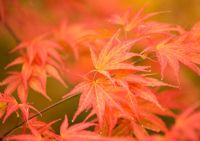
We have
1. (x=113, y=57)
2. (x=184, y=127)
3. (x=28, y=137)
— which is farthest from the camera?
(x=113, y=57)

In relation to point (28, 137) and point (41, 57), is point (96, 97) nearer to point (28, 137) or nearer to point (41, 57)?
point (28, 137)

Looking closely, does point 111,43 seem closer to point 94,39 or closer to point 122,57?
point 122,57

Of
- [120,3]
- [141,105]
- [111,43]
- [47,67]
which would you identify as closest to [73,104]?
[120,3]

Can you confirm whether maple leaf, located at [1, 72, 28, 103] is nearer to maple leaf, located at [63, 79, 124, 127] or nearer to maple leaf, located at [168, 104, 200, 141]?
maple leaf, located at [63, 79, 124, 127]

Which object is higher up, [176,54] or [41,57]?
[41,57]

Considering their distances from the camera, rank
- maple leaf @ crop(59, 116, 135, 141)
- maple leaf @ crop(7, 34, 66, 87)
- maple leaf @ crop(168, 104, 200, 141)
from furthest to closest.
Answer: maple leaf @ crop(7, 34, 66, 87) → maple leaf @ crop(59, 116, 135, 141) → maple leaf @ crop(168, 104, 200, 141)

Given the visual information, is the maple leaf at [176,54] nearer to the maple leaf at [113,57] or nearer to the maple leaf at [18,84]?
the maple leaf at [113,57]

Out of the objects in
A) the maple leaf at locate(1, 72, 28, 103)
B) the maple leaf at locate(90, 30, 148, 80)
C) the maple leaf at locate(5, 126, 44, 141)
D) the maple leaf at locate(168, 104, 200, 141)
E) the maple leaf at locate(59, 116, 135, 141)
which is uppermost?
the maple leaf at locate(1, 72, 28, 103)

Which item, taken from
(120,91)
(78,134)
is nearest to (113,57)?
(120,91)

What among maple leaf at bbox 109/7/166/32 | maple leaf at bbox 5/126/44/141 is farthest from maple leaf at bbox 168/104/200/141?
maple leaf at bbox 109/7/166/32

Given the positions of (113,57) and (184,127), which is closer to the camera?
(184,127)

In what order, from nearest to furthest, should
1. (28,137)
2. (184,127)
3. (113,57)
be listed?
(184,127) → (28,137) → (113,57)
